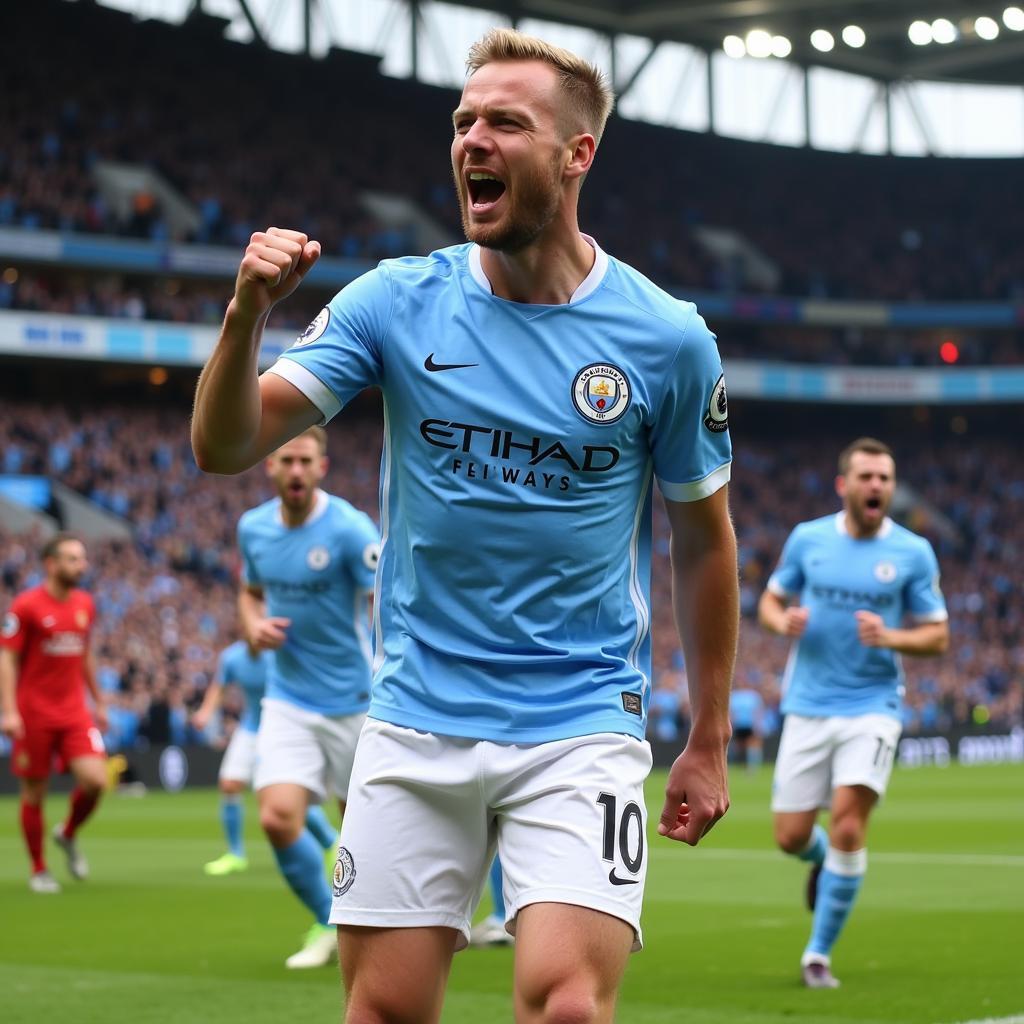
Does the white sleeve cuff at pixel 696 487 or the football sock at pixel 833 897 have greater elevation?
the white sleeve cuff at pixel 696 487

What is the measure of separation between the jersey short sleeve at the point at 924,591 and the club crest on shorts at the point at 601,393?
5.76 meters

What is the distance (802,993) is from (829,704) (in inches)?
60.5

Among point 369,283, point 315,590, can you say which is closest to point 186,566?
point 315,590

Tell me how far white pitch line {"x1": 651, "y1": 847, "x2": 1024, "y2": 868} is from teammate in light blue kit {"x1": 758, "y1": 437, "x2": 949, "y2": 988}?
5.91 meters

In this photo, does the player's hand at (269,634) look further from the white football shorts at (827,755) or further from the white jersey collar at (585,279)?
the white jersey collar at (585,279)

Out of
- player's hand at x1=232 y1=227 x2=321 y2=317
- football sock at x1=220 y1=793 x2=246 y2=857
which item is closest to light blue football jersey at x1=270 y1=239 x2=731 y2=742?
player's hand at x1=232 y1=227 x2=321 y2=317

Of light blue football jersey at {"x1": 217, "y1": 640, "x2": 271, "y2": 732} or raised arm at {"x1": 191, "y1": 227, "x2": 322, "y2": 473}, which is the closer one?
raised arm at {"x1": 191, "y1": 227, "x2": 322, "y2": 473}

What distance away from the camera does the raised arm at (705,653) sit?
411 cm

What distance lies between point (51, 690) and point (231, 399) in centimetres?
1107

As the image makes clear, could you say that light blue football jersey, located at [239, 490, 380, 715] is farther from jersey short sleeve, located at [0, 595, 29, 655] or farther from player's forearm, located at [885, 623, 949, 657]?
jersey short sleeve, located at [0, 595, 29, 655]

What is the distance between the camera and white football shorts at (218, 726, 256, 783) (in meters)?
15.3

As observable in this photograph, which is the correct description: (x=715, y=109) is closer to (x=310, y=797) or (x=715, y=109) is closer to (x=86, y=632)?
(x=86, y=632)

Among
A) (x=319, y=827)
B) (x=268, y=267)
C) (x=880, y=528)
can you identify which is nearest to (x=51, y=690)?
(x=319, y=827)

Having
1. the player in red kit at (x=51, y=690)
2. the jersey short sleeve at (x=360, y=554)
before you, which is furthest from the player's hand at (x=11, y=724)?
the jersey short sleeve at (x=360, y=554)
